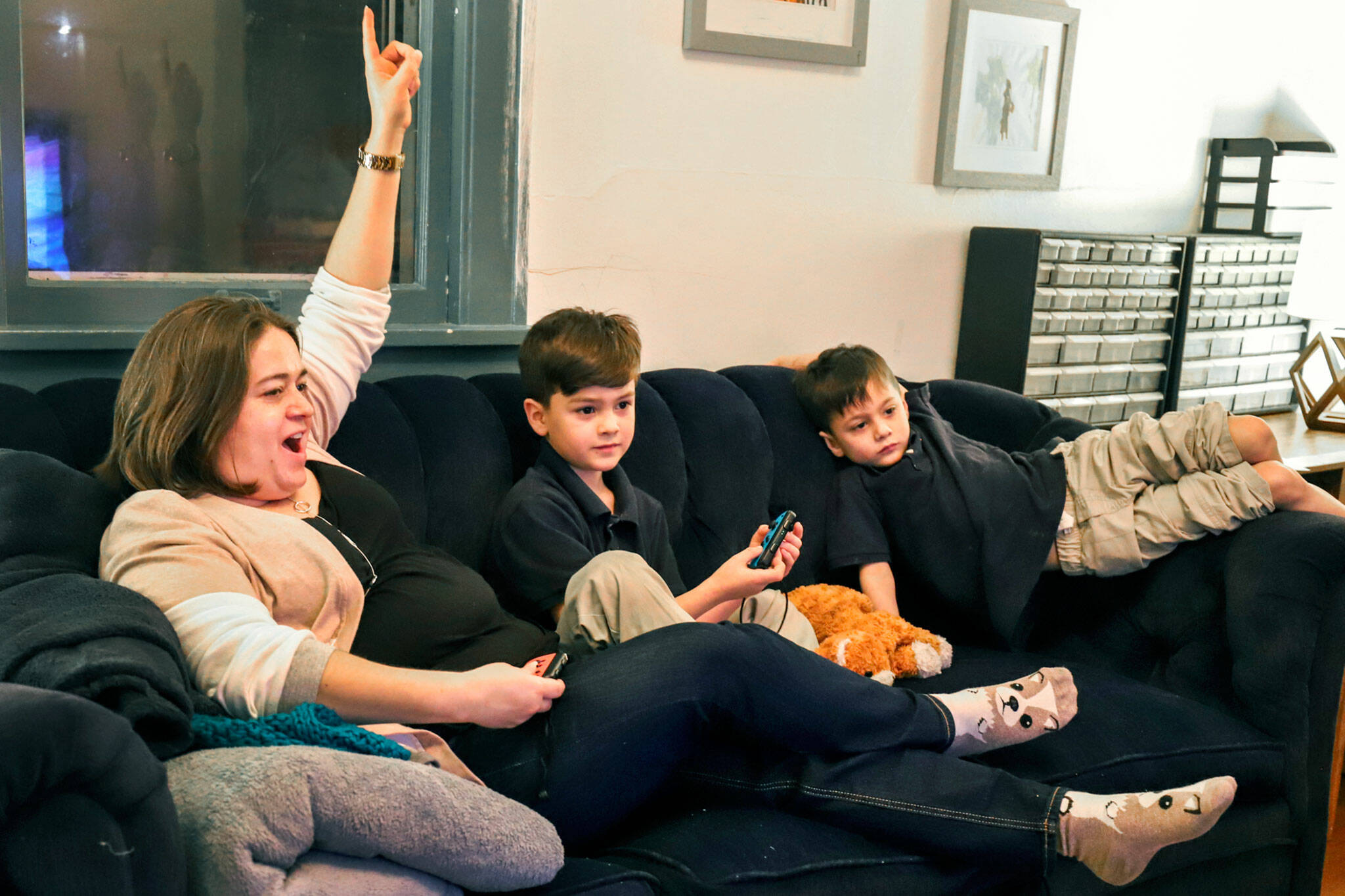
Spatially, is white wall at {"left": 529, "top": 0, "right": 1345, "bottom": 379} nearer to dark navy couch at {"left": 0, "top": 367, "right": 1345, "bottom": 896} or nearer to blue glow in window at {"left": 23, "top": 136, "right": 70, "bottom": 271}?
dark navy couch at {"left": 0, "top": 367, "right": 1345, "bottom": 896}

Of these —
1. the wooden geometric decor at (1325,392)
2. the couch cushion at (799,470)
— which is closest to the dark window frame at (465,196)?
the couch cushion at (799,470)

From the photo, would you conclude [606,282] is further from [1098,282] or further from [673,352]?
[1098,282]

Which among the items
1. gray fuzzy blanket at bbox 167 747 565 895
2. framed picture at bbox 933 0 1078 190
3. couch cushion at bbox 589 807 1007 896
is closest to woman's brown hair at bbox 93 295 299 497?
gray fuzzy blanket at bbox 167 747 565 895

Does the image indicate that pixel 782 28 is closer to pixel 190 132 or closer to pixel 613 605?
pixel 190 132

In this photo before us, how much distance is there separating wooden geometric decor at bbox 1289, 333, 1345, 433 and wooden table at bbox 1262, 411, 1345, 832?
1.2 inches

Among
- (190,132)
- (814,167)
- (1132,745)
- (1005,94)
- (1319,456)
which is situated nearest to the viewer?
(1132,745)

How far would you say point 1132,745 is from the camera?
1646 mm

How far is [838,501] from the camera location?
6.85ft

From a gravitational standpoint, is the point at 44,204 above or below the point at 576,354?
above

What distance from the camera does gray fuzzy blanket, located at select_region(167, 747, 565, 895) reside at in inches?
35.9

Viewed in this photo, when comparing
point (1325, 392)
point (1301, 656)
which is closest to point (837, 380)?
point (1301, 656)

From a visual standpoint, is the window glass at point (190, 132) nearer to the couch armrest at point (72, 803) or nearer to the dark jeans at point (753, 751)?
the dark jeans at point (753, 751)

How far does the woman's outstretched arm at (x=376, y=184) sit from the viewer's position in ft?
5.52

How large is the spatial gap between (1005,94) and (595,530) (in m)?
1.65
